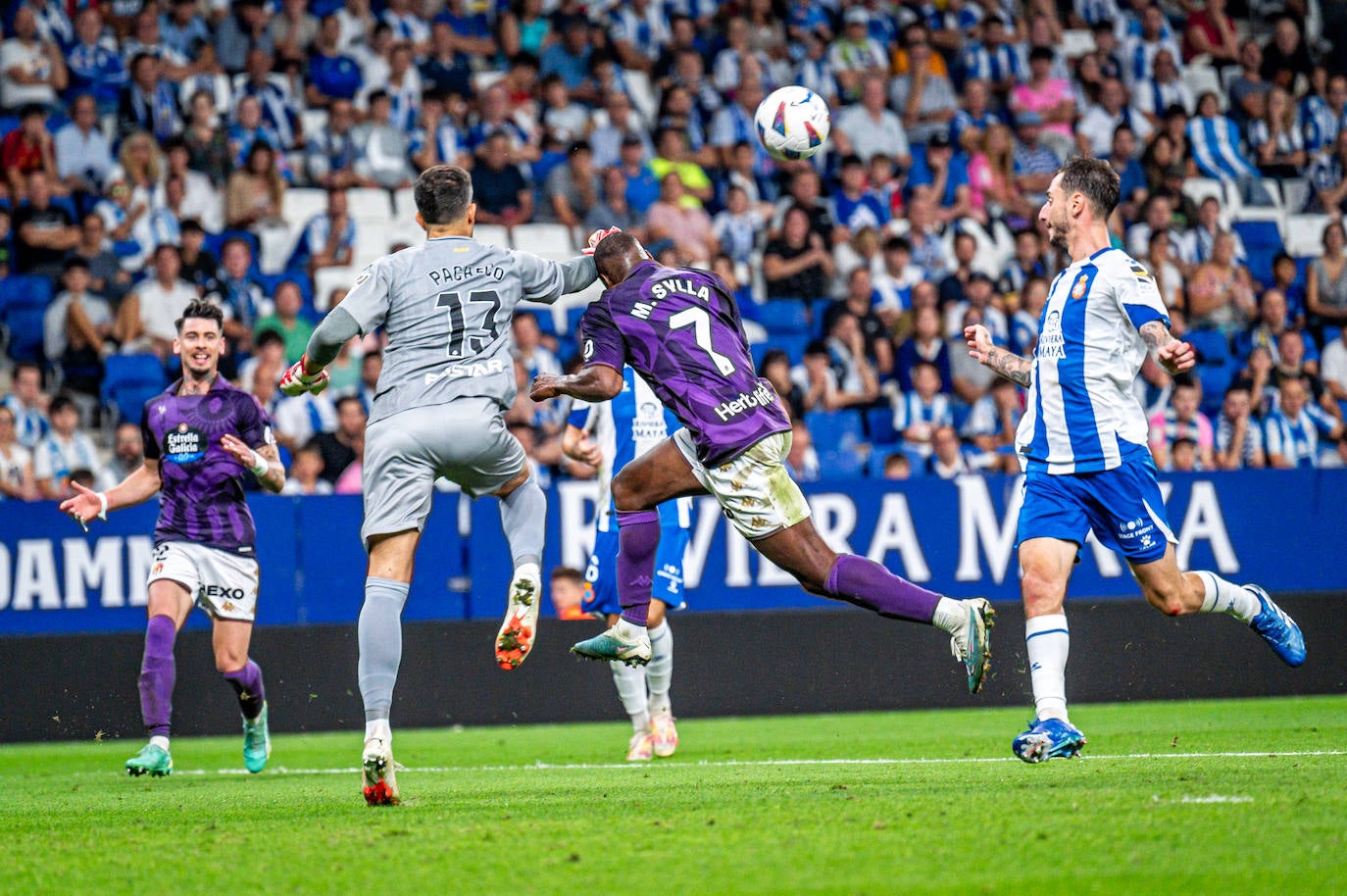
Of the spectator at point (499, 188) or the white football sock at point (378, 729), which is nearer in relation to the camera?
the white football sock at point (378, 729)

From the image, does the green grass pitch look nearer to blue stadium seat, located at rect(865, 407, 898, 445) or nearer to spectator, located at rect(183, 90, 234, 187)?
blue stadium seat, located at rect(865, 407, 898, 445)

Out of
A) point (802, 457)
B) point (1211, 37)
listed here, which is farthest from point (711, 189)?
point (1211, 37)

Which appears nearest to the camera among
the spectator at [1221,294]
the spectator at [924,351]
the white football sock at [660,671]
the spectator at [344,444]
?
the white football sock at [660,671]

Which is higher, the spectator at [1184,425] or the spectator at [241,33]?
the spectator at [241,33]

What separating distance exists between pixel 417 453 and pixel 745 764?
2.78 metres

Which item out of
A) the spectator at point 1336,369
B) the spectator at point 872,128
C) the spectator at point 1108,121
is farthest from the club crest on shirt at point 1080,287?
the spectator at point 1108,121

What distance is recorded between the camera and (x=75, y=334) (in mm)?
14125

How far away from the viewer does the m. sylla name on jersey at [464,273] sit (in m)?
6.51

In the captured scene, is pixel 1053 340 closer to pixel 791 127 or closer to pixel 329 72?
pixel 791 127

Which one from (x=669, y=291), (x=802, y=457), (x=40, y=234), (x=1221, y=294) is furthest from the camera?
(x=1221, y=294)

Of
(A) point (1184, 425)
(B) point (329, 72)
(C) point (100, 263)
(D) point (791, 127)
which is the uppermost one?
(B) point (329, 72)

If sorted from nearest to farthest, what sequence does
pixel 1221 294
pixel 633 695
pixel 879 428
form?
pixel 633 695 → pixel 879 428 → pixel 1221 294

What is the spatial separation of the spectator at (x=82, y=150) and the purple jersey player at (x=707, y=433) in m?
9.87

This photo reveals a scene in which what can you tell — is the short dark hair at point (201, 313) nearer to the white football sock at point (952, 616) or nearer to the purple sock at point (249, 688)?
the purple sock at point (249, 688)
